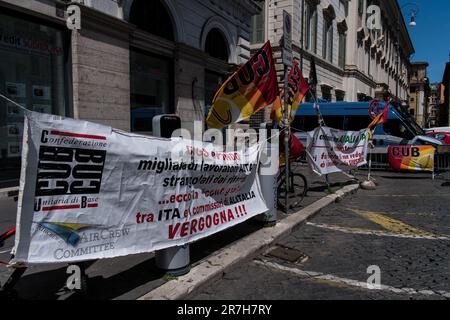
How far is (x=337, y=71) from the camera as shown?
29.2m

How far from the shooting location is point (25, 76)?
7914 mm

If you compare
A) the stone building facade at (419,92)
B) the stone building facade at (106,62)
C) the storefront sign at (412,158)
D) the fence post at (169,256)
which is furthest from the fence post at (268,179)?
the stone building facade at (419,92)

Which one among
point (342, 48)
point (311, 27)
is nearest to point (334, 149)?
point (311, 27)

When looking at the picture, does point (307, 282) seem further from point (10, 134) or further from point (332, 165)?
point (10, 134)

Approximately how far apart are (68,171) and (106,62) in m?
7.18

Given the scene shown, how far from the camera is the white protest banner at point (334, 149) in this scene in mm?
8430

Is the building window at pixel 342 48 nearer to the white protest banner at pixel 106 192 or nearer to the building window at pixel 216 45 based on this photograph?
the building window at pixel 216 45

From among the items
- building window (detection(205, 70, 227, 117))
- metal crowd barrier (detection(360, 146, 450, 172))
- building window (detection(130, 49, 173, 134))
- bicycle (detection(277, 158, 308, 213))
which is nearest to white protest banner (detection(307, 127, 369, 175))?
bicycle (detection(277, 158, 308, 213))

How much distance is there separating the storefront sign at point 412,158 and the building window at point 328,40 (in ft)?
54.8

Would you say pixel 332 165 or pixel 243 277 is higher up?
pixel 332 165

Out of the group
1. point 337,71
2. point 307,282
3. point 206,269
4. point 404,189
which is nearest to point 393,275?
point 307,282

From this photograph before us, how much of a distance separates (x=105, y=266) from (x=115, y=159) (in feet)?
5.33

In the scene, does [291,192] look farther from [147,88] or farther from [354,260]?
[147,88]
